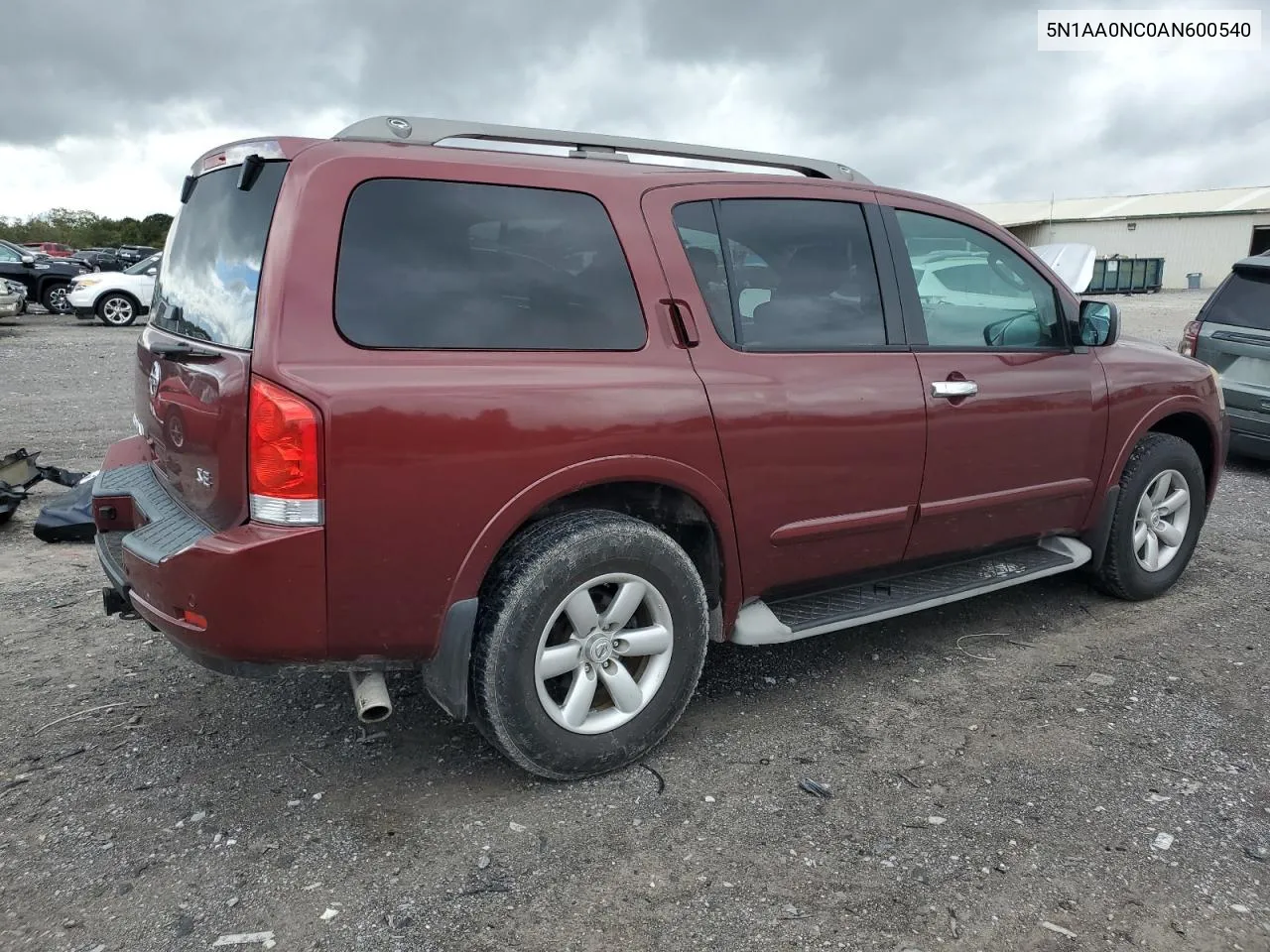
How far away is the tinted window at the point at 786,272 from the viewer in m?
3.23

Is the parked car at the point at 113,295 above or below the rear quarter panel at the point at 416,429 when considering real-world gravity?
above

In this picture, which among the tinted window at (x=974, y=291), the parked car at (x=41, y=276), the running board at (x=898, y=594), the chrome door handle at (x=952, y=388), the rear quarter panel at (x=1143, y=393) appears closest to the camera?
the running board at (x=898, y=594)

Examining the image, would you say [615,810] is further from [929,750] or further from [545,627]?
[929,750]

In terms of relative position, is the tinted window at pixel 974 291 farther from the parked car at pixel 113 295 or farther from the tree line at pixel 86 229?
the tree line at pixel 86 229

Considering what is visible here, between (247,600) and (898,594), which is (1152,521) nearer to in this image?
(898,594)

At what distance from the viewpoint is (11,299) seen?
716 inches

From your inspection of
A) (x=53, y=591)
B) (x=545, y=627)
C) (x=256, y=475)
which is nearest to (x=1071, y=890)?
(x=545, y=627)

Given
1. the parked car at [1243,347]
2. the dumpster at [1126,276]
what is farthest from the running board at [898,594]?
the dumpster at [1126,276]

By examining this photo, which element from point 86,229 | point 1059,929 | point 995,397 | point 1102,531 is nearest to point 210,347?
point 1059,929

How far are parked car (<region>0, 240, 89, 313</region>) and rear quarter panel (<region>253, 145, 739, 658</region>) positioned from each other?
72.7 ft

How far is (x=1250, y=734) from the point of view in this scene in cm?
333

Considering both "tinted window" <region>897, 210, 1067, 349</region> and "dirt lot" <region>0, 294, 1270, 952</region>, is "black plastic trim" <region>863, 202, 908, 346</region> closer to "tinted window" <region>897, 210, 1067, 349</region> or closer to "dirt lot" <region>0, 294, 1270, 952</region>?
"tinted window" <region>897, 210, 1067, 349</region>

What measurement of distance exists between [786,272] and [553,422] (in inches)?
45.1

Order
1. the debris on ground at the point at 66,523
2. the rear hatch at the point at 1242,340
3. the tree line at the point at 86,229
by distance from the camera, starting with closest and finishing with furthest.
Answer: the debris on ground at the point at 66,523, the rear hatch at the point at 1242,340, the tree line at the point at 86,229
